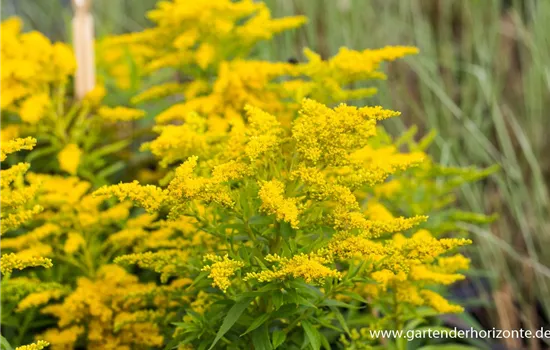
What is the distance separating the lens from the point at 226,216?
123cm

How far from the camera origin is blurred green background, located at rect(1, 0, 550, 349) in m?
2.13

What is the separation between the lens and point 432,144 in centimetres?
243

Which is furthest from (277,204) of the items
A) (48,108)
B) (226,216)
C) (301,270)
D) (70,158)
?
(48,108)

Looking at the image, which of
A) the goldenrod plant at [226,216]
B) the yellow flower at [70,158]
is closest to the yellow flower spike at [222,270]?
the goldenrod plant at [226,216]

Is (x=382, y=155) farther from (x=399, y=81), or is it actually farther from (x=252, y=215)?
(x=399, y=81)

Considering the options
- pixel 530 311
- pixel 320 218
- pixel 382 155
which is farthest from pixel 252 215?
pixel 530 311

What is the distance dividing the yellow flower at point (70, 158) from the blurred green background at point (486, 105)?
83cm

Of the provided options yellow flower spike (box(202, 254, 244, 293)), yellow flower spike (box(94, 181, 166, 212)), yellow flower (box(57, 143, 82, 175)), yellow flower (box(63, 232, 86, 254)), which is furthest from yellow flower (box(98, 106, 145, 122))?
yellow flower spike (box(202, 254, 244, 293))

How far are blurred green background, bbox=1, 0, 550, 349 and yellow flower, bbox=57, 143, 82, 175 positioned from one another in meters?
0.83

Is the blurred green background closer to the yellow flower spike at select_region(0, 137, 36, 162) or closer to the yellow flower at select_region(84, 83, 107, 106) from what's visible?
the yellow flower at select_region(84, 83, 107, 106)

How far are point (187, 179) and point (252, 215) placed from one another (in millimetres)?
152

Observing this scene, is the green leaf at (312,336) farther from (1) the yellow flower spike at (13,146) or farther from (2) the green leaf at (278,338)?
(1) the yellow flower spike at (13,146)

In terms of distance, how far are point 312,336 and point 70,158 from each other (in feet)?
2.63

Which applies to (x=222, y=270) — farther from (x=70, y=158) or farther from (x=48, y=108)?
(x=48, y=108)
